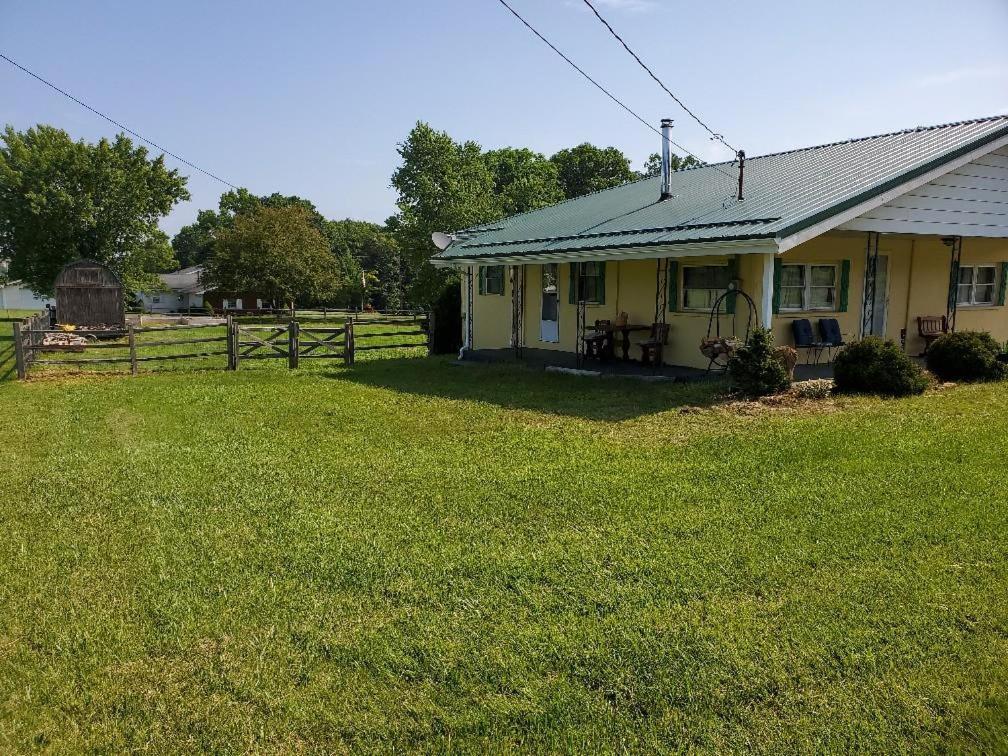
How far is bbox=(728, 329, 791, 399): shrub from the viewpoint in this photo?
10430 mm

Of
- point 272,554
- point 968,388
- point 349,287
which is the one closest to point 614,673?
point 272,554

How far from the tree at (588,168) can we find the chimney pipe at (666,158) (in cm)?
4157

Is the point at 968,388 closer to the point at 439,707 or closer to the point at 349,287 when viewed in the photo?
the point at 439,707

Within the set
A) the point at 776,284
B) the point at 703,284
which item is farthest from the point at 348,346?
the point at 776,284

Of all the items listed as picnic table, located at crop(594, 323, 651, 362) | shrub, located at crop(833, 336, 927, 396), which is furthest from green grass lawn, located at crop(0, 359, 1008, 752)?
picnic table, located at crop(594, 323, 651, 362)

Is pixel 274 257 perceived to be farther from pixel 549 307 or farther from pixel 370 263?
pixel 370 263

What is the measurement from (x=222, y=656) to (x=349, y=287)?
59204mm

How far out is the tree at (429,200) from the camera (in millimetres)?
30109

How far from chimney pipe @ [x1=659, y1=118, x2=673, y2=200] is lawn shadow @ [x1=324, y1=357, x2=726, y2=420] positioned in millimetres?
5057

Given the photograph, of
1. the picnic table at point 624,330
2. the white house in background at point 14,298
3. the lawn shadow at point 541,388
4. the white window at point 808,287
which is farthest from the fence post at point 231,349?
the white house in background at point 14,298

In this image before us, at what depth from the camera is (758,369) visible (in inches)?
410

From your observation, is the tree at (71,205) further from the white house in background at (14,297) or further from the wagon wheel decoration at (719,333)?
the white house in background at (14,297)

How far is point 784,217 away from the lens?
10.7 metres

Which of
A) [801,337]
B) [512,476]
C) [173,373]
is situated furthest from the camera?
[173,373]
